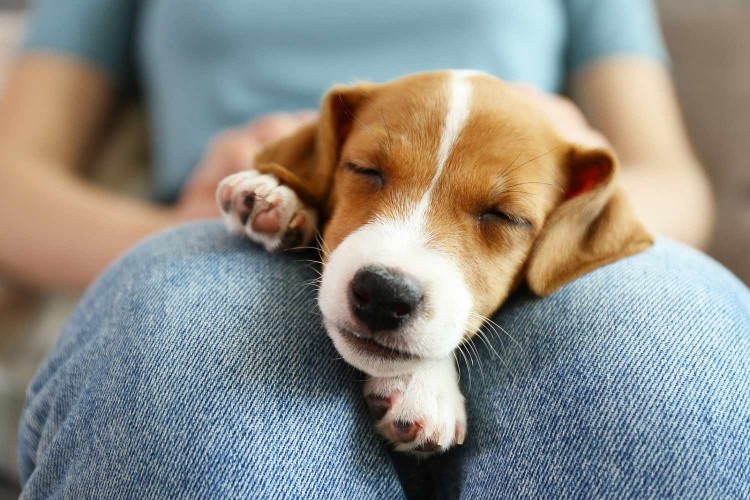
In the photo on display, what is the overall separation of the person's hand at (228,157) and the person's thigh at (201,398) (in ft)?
1.86

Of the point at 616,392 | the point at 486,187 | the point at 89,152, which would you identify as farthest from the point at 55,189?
the point at 616,392

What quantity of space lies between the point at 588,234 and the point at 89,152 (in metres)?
2.02

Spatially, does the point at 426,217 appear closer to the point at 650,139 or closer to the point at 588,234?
the point at 588,234

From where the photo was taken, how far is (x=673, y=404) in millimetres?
921

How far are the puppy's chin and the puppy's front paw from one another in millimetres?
298

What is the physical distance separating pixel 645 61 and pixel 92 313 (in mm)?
2216

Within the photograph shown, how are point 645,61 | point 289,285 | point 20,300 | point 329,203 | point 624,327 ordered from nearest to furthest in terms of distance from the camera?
point 624,327 → point 289,285 → point 329,203 → point 20,300 → point 645,61

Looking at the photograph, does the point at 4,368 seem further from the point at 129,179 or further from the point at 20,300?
the point at 129,179

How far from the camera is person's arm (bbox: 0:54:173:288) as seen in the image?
1.88m

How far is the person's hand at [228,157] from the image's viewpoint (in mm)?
1698

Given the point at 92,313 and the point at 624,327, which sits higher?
the point at 624,327

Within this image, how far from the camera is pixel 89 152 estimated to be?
2.35 metres

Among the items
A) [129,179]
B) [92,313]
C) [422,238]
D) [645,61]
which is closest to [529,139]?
[422,238]

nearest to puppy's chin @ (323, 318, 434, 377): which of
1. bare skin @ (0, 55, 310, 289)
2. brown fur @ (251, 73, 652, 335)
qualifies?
brown fur @ (251, 73, 652, 335)
